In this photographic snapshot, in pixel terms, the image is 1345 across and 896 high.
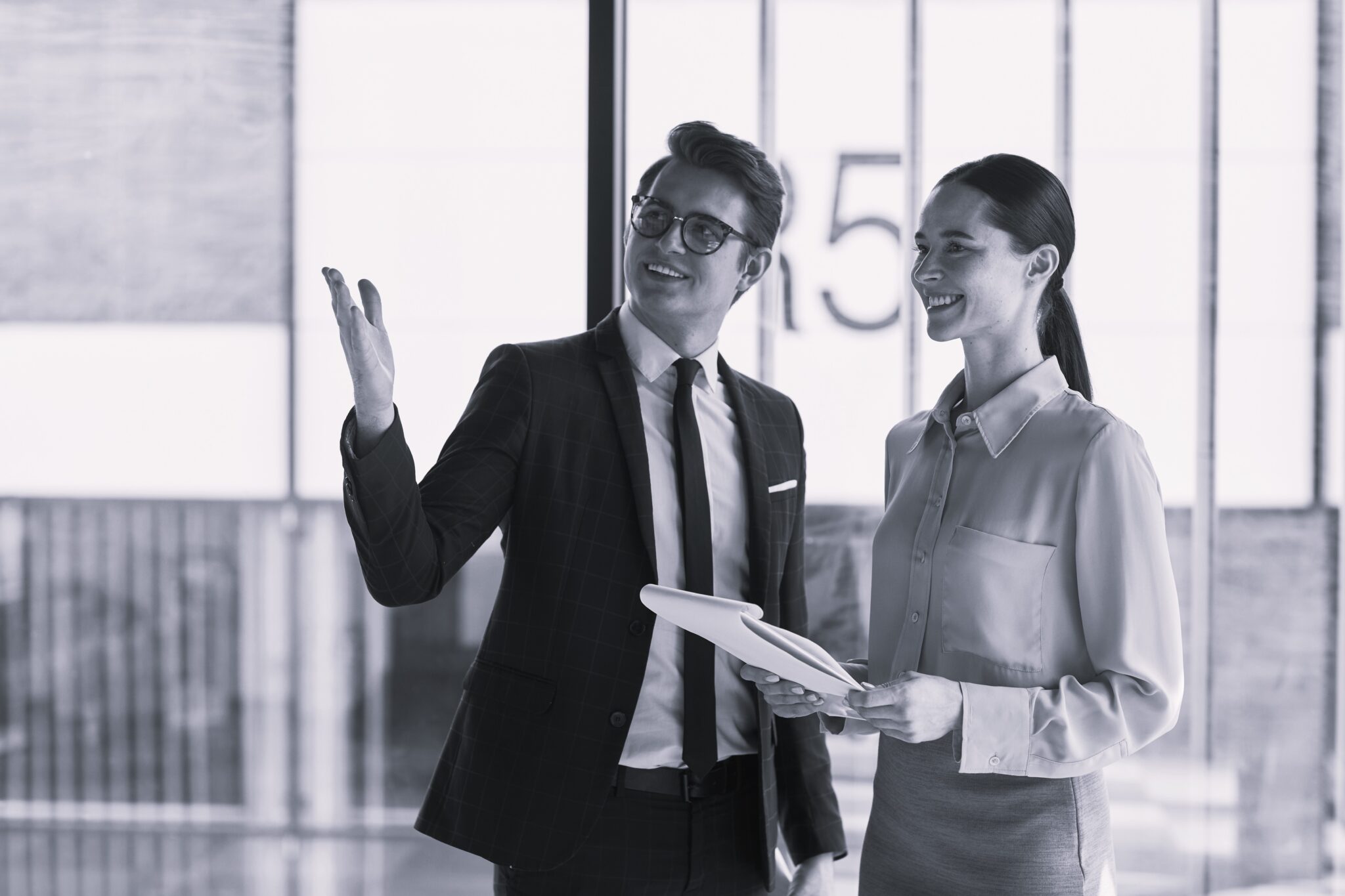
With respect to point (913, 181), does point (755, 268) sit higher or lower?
lower

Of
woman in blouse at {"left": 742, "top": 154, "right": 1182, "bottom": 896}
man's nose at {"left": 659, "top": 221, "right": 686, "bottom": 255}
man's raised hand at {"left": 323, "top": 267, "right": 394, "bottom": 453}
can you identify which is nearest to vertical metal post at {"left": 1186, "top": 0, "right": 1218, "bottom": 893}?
woman in blouse at {"left": 742, "top": 154, "right": 1182, "bottom": 896}

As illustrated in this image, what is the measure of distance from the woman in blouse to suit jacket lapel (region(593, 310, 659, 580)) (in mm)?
301

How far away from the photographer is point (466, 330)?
2389 millimetres

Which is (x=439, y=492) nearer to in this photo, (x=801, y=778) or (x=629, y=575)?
(x=629, y=575)

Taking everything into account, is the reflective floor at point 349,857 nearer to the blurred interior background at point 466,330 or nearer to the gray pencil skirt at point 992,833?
the blurred interior background at point 466,330

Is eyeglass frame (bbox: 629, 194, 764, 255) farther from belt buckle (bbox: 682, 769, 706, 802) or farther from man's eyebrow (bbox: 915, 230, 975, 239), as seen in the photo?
belt buckle (bbox: 682, 769, 706, 802)

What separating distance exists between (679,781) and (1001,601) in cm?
55

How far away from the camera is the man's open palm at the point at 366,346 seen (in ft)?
3.91

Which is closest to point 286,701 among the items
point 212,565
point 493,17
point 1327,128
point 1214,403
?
point 212,565

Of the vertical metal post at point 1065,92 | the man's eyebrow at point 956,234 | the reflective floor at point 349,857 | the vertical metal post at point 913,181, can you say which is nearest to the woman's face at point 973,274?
the man's eyebrow at point 956,234

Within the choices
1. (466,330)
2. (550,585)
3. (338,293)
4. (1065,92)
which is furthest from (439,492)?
(1065,92)

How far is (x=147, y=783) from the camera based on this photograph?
2498mm

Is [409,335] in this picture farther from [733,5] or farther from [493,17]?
[733,5]

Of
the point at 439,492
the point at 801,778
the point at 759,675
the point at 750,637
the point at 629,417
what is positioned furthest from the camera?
the point at 801,778
